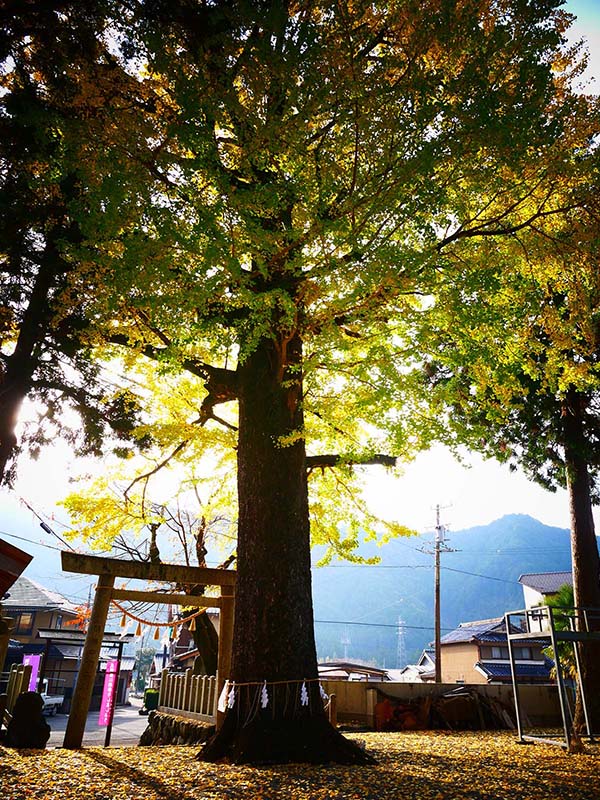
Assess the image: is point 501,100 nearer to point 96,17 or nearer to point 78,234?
point 96,17

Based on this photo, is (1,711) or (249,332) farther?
(1,711)

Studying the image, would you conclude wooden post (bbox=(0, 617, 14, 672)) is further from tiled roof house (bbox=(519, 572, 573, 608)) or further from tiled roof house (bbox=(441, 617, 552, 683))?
tiled roof house (bbox=(519, 572, 573, 608))

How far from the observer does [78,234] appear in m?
7.53

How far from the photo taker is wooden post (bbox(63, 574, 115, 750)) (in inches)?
269

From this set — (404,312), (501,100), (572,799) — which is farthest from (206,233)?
(572,799)

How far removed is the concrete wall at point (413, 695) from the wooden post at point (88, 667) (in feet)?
21.0

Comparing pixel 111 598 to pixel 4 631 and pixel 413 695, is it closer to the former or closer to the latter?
pixel 4 631

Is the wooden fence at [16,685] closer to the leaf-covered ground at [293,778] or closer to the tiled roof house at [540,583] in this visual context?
the leaf-covered ground at [293,778]

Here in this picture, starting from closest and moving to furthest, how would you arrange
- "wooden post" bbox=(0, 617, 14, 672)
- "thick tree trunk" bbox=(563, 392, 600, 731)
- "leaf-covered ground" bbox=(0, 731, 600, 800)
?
1. "leaf-covered ground" bbox=(0, 731, 600, 800)
2. "wooden post" bbox=(0, 617, 14, 672)
3. "thick tree trunk" bbox=(563, 392, 600, 731)

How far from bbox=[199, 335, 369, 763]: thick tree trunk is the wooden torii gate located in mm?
1801

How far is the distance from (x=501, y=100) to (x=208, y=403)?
5555mm

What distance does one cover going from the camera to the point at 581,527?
41.3ft

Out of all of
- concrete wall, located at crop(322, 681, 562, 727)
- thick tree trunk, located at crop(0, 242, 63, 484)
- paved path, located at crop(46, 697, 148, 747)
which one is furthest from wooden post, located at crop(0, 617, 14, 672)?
paved path, located at crop(46, 697, 148, 747)

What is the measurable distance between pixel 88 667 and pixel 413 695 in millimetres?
8481
